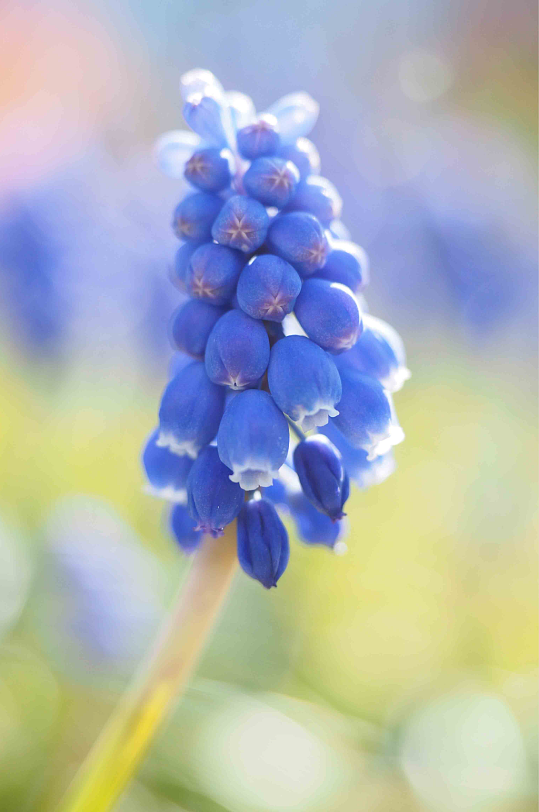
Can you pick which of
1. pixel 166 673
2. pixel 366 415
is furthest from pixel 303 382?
pixel 166 673

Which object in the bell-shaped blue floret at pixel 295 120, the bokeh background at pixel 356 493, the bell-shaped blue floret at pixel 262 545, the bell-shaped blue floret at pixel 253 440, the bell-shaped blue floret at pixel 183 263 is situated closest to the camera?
the bell-shaped blue floret at pixel 253 440

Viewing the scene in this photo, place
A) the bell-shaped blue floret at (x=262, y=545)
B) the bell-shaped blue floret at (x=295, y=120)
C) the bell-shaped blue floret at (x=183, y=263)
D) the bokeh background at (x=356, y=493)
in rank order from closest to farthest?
1. the bell-shaped blue floret at (x=262, y=545)
2. the bell-shaped blue floret at (x=183, y=263)
3. the bell-shaped blue floret at (x=295, y=120)
4. the bokeh background at (x=356, y=493)

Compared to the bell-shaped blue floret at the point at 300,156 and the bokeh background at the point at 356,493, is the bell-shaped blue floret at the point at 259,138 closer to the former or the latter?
the bell-shaped blue floret at the point at 300,156

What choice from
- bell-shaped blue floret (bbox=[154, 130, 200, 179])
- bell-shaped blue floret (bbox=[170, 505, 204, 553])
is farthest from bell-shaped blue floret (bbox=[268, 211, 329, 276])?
bell-shaped blue floret (bbox=[170, 505, 204, 553])

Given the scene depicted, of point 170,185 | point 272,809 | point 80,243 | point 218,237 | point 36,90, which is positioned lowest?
point 272,809

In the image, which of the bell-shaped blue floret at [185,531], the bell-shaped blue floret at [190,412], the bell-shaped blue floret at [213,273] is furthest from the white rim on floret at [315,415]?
the bell-shaped blue floret at [185,531]

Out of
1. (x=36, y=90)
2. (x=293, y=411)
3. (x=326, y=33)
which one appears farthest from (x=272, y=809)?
(x=326, y=33)

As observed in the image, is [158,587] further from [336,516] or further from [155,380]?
[336,516]
